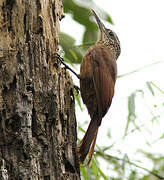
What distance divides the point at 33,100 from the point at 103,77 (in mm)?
1499

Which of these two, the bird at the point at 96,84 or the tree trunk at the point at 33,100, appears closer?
the tree trunk at the point at 33,100

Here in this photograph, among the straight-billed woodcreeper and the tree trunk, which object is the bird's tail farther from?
the tree trunk

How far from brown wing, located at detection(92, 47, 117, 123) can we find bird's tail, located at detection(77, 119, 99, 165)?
24cm

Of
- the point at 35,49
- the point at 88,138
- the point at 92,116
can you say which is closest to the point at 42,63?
the point at 35,49

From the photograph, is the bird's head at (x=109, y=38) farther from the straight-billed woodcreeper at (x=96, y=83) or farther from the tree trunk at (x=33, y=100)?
the tree trunk at (x=33, y=100)

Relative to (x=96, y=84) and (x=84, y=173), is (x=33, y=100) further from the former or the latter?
(x=96, y=84)

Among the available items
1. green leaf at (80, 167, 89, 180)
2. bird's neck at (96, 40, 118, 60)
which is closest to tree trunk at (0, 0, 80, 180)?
green leaf at (80, 167, 89, 180)

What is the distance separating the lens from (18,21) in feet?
10.3

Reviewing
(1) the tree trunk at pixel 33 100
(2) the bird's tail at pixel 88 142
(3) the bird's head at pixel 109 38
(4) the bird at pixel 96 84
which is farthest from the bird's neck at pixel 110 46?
(1) the tree trunk at pixel 33 100

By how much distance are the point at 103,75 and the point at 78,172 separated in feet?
4.90

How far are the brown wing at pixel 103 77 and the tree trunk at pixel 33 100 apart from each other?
28.8 inches

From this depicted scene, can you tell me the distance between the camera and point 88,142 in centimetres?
339

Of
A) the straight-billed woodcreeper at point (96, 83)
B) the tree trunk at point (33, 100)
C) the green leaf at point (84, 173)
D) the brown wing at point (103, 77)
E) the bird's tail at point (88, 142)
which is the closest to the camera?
the tree trunk at point (33, 100)

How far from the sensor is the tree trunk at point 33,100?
8.78ft
